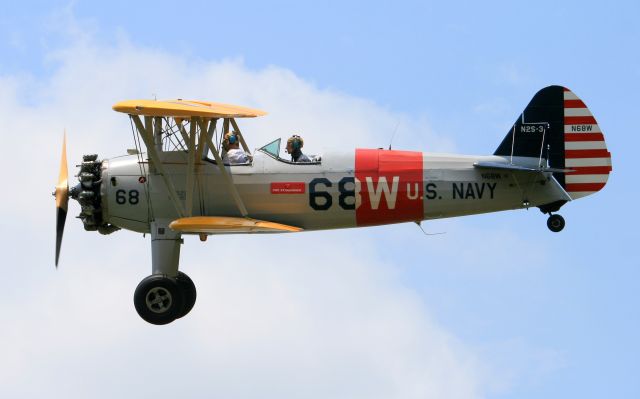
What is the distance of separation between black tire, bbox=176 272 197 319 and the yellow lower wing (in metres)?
1.21

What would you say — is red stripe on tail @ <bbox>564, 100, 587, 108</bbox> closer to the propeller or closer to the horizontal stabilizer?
the horizontal stabilizer

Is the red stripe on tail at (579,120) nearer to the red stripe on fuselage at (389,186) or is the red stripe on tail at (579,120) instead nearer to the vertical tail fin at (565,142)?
the vertical tail fin at (565,142)

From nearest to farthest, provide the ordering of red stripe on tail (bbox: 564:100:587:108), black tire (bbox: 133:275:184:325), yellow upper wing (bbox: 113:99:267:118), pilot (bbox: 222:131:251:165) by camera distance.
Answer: yellow upper wing (bbox: 113:99:267:118)
black tire (bbox: 133:275:184:325)
pilot (bbox: 222:131:251:165)
red stripe on tail (bbox: 564:100:587:108)

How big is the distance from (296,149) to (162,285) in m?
2.59

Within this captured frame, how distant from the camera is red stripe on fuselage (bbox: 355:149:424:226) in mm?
19344

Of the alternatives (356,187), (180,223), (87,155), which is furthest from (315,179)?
(87,155)

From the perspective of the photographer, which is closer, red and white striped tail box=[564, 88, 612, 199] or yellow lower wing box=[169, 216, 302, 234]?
yellow lower wing box=[169, 216, 302, 234]

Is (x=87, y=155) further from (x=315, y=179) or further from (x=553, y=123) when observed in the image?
(x=553, y=123)

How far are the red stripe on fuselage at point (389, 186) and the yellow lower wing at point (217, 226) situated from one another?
1.33 m

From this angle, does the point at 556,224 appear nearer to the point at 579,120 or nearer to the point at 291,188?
the point at 579,120

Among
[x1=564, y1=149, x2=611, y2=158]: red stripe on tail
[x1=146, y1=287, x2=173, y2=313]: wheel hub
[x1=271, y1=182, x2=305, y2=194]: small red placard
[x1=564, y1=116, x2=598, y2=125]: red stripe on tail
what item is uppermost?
[x1=564, y1=116, x2=598, y2=125]: red stripe on tail

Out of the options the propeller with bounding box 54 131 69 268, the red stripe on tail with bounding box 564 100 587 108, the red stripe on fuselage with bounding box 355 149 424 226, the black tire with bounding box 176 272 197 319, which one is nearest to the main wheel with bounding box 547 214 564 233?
the red stripe on tail with bounding box 564 100 587 108

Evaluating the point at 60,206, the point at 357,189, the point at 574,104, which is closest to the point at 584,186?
the point at 574,104

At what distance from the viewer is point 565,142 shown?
19766 millimetres
